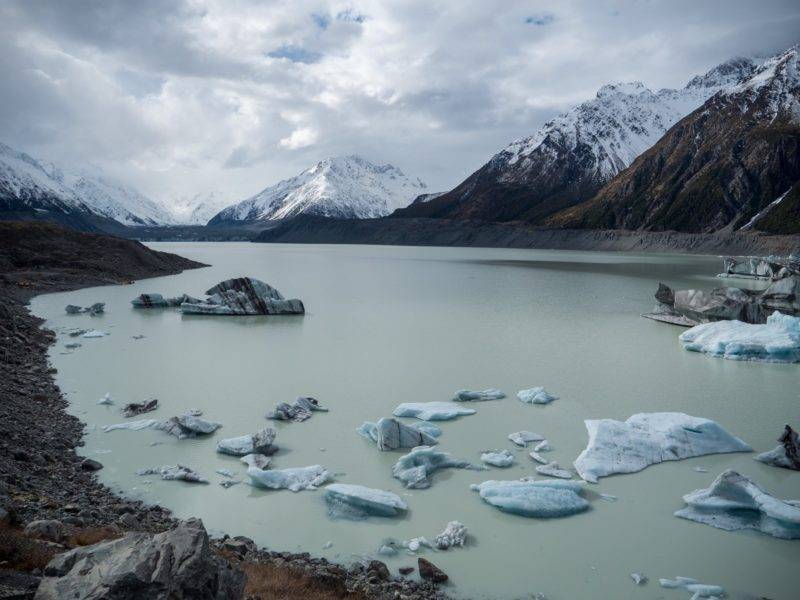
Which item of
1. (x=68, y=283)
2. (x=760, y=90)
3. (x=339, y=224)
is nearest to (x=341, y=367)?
(x=68, y=283)

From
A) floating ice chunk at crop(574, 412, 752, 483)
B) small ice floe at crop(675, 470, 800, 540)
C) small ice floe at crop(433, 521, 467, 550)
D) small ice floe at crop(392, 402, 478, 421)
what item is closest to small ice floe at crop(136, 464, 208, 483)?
small ice floe at crop(433, 521, 467, 550)

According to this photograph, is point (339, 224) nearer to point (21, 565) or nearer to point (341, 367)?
point (341, 367)

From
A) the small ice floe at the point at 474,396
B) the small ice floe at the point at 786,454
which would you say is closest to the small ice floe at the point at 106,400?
the small ice floe at the point at 474,396

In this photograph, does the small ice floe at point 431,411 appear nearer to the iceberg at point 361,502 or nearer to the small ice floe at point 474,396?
the small ice floe at point 474,396

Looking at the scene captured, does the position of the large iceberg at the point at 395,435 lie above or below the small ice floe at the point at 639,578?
above

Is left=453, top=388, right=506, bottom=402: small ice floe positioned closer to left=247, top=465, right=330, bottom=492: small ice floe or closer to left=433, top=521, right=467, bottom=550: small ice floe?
left=247, top=465, right=330, bottom=492: small ice floe

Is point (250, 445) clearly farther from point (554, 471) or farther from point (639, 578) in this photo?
point (639, 578)

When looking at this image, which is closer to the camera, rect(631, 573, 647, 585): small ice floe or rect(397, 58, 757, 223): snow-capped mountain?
rect(631, 573, 647, 585): small ice floe
